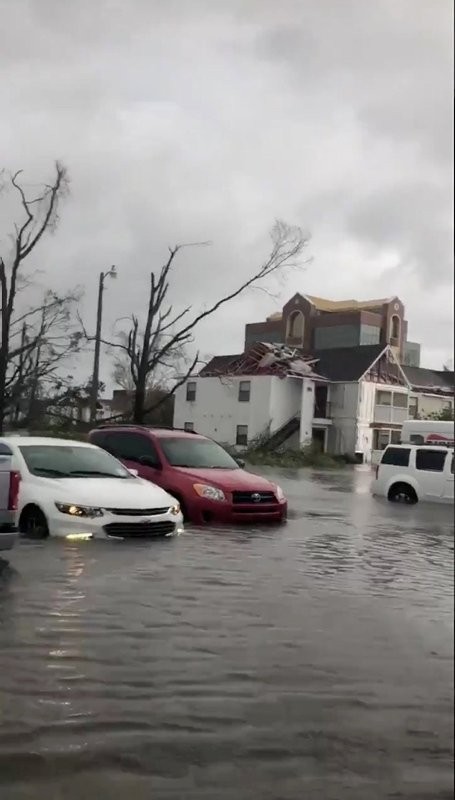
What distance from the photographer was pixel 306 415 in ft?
5.70

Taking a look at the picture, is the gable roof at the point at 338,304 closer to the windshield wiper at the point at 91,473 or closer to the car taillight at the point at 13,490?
the windshield wiper at the point at 91,473

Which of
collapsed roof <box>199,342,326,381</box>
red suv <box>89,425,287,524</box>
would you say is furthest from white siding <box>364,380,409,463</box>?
red suv <box>89,425,287,524</box>

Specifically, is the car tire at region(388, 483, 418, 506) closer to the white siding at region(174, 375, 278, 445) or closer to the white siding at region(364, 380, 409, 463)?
the white siding at region(364, 380, 409, 463)

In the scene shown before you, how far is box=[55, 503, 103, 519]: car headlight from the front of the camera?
1811 mm

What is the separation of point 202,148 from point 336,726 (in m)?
1.16

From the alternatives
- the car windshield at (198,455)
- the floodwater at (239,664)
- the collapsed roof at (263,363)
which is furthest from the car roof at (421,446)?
the car windshield at (198,455)

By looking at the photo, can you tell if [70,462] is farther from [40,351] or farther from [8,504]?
[40,351]

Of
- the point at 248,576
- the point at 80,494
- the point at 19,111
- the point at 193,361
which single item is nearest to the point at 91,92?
the point at 19,111

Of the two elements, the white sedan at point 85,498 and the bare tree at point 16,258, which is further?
the white sedan at point 85,498

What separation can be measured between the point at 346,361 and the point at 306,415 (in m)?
0.13

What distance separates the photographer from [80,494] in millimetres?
1854

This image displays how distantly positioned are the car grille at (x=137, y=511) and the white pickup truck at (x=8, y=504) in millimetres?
234

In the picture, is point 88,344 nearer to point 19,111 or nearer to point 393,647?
point 19,111

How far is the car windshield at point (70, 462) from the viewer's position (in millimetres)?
1695
